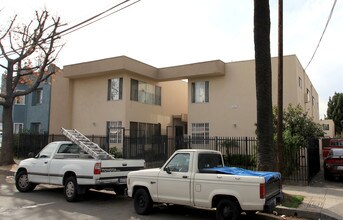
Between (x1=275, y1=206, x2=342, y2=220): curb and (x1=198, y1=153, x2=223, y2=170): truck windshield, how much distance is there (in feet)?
6.44

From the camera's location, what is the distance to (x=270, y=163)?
10156mm

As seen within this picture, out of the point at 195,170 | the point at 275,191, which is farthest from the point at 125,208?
the point at 275,191

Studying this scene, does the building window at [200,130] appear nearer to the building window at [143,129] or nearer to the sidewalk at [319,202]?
the building window at [143,129]

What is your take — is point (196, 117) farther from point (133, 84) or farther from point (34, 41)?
point (34, 41)

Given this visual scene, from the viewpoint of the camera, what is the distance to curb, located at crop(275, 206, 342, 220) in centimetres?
842

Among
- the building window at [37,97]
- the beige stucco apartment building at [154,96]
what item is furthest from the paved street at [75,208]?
the building window at [37,97]

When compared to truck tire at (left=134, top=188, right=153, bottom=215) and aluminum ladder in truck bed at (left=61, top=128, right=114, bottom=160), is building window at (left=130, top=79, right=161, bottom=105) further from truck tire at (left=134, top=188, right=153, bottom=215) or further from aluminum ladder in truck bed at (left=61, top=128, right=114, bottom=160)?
truck tire at (left=134, top=188, right=153, bottom=215)

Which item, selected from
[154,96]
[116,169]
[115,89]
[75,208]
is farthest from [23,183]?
[154,96]

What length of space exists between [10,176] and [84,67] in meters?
9.55

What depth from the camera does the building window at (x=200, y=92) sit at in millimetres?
22777

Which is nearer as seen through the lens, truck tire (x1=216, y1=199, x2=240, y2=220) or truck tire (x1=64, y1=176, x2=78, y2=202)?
truck tire (x1=216, y1=199, x2=240, y2=220)

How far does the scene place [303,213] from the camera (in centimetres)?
869

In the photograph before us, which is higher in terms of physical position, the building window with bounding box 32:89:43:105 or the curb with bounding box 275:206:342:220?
the building window with bounding box 32:89:43:105

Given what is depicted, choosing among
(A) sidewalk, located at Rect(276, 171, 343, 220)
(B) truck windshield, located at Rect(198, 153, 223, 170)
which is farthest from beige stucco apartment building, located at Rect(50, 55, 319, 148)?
(B) truck windshield, located at Rect(198, 153, 223, 170)
